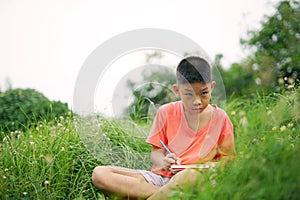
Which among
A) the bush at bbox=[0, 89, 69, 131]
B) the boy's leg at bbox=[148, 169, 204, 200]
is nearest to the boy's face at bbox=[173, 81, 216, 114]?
the boy's leg at bbox=[148, 169, 204, 200]

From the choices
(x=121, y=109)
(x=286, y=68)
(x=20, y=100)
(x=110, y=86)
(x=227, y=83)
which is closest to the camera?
(x=110, y=86)

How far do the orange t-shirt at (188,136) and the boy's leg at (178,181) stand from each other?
0.23 metres

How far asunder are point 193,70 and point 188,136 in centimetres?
43

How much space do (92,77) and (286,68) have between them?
4195 mm

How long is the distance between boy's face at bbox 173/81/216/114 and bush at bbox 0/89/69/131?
191 cm

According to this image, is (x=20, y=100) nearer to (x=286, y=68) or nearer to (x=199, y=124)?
(x=199, y=124)

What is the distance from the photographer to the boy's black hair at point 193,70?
3040 mm

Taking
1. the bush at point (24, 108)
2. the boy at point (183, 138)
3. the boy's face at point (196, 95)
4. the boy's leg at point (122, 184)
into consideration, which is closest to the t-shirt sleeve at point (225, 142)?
the boy at point (183, 138)

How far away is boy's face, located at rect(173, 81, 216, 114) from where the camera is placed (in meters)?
3.02

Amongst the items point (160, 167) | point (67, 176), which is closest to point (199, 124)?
point (160, 167)

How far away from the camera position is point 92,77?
334 cm

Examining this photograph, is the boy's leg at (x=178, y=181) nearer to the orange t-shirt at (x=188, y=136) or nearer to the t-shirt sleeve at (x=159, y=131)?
the orange t-shirt at (x=188, y=136)

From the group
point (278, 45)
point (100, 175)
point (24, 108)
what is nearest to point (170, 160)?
point (100, 175)

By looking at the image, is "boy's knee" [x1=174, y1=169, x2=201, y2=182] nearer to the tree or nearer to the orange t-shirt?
the orange t-shirt
